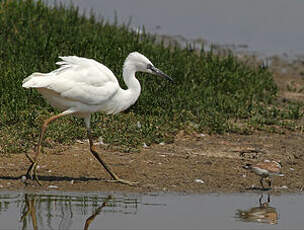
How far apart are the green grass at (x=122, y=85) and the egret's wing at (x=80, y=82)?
1.32 meters

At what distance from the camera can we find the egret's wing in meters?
8.41

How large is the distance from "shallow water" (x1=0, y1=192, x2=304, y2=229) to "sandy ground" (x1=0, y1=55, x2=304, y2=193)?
0.35 metres

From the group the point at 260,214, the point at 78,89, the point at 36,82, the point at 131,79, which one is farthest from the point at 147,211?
the point at 131,79

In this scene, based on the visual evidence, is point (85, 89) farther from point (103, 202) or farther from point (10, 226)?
point (10, 226)

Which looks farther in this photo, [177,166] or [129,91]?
[177,166]

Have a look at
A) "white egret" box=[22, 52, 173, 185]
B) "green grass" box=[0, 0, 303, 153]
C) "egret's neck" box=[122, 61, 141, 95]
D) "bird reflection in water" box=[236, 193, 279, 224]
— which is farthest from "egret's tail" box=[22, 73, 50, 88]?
"bird reflection in water" box=[236, 193, 279, 224]

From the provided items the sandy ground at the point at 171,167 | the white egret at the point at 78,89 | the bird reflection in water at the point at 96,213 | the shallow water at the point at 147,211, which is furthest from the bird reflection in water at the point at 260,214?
the white egret at the point at 78,89

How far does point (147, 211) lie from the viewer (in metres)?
7.52

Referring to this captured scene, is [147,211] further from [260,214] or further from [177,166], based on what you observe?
[177,166]

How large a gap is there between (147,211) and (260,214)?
3.50 feet

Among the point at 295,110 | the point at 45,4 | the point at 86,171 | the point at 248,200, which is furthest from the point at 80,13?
the point at 248,200

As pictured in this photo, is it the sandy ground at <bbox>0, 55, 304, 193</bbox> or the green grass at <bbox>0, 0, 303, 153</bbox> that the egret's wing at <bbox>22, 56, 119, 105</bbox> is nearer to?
the sandy ground at <bbox>0, 55, 304, 193</bbox>

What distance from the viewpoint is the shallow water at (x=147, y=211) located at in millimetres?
7004

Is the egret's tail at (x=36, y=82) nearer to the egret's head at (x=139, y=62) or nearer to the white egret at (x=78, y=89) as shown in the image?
the white egret at (x=78, y=89)
